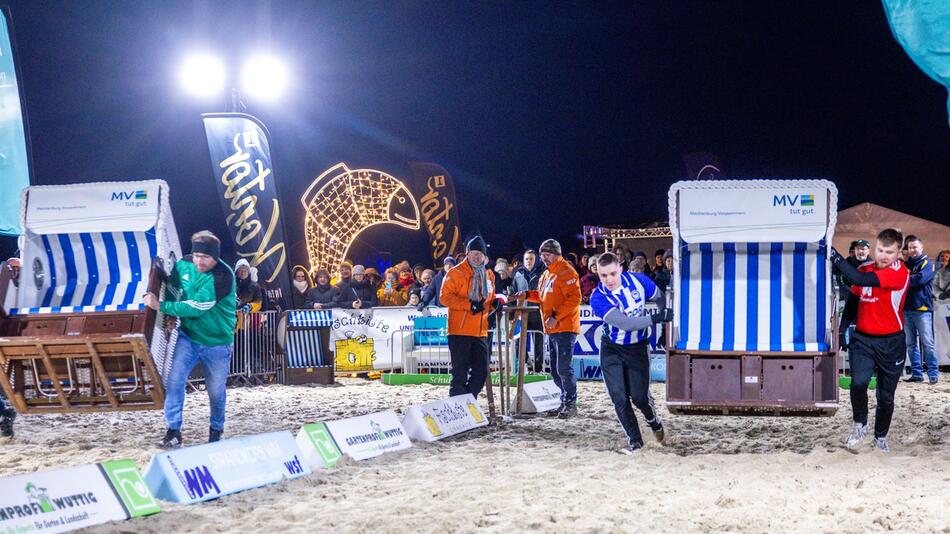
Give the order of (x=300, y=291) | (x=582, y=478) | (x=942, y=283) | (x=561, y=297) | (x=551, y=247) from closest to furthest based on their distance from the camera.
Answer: (x=582, y=478)
(x=561, y=297)
(x=551, y=247)
(x=942, y=283)
(x=300, y=291)

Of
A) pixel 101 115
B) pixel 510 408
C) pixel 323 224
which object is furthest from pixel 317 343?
pixel 101 115

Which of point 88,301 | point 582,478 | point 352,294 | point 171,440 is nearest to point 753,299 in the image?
point 582,478

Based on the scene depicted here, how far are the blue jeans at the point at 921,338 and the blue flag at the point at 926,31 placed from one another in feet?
19.4

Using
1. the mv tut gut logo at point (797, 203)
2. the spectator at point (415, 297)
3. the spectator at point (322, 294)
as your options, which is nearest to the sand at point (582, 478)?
the mv tut gut logo at point (797, 203)

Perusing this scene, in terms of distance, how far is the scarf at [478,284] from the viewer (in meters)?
9.33

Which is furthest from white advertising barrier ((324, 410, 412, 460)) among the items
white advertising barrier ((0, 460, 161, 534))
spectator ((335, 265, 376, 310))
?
spectator ((335, 265, 376, 310))

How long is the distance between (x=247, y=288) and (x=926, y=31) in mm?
10366

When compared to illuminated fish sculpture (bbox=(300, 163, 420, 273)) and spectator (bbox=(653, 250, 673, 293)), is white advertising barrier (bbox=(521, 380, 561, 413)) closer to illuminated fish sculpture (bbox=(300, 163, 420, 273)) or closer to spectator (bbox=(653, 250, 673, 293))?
spectator (bbox=(653, 250, 673, 293))

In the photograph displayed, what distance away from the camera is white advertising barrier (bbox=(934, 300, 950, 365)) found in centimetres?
1476

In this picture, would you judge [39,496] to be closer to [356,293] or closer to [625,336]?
[625,336]

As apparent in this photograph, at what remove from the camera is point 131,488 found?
5285mm

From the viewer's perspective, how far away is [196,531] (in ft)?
16.3

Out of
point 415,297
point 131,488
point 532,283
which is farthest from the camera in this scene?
point 415,297

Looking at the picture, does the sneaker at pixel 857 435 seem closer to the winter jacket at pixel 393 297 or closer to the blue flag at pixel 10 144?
the blue flag at pixel 10 144
